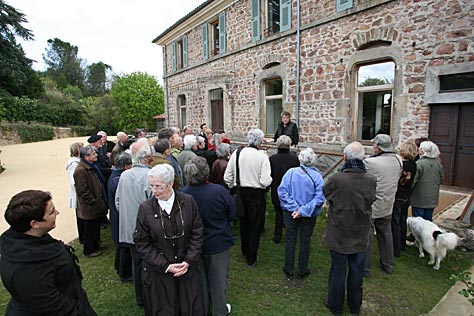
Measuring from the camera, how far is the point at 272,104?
1009 centimetres

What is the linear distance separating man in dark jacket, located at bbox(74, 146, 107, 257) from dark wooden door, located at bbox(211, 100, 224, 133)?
8914mm

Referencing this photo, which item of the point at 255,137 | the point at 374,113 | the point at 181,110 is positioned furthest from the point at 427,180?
the point at 181,110

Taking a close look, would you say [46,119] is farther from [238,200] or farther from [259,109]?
[238,200]

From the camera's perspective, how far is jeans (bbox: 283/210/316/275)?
328 centimetres

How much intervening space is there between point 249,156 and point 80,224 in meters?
3.05

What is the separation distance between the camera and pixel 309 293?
10.3ft

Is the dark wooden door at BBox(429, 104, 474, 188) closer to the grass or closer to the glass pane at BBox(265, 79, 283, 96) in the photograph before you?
the grass

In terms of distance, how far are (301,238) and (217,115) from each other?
1015 centimetres

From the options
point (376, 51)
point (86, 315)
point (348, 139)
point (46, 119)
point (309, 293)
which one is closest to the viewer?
point (86, 315)

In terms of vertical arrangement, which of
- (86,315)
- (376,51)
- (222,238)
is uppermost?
(376,51)

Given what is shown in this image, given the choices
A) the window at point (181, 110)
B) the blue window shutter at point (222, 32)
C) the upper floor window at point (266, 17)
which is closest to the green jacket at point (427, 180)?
the upper floor window at point (266, 17)

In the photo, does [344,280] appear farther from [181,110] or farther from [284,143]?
[181,110]

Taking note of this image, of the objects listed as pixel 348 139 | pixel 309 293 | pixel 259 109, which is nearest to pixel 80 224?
pixel 309 293

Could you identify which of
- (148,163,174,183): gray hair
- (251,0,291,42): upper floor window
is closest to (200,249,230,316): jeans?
(148,163,174,183): gray hair
